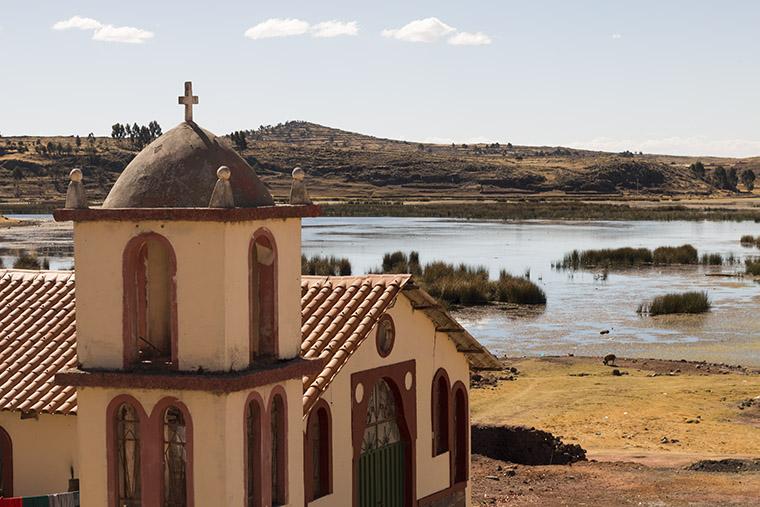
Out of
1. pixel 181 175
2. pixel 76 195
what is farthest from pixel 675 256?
pixel 76 195

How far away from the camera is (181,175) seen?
35.9 ft

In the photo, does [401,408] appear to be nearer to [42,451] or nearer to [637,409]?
[42,451]

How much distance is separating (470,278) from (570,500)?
94.7 ft

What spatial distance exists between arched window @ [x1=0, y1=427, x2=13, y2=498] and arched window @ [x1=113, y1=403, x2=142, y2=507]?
4200 millimetres

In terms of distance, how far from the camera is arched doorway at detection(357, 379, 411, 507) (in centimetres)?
1542

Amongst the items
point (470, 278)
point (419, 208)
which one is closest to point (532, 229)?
point (419, 208)

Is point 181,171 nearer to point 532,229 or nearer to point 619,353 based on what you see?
point 619,353

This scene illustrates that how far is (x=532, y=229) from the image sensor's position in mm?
93375

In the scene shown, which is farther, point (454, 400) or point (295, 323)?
point (454, 400)

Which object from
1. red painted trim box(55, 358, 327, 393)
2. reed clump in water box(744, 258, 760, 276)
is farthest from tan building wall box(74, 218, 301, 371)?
reed clump in water box(744, 258, 760, 276)

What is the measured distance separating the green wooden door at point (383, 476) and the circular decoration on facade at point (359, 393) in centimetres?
73

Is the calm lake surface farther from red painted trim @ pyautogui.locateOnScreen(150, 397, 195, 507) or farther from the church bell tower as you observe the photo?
red painted trim @ pyautogui.locateOnScreen(150, 397, 195, 507)

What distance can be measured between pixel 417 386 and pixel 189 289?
6.36m

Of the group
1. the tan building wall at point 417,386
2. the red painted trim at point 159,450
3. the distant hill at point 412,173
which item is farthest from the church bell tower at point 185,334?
the distant hill at point 412,173
